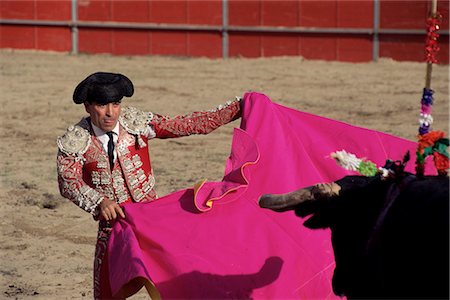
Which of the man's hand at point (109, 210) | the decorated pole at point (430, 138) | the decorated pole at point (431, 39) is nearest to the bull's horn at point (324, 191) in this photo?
the decorated pole at point (430, 138)

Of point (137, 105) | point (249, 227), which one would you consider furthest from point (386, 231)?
point (137, 105)

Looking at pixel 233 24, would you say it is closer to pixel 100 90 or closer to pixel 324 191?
pixel 100 90

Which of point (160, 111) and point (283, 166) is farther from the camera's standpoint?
point (160, 111)

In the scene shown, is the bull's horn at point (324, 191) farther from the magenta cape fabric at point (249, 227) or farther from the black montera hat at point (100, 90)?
the black montera hat at point (100, 90)

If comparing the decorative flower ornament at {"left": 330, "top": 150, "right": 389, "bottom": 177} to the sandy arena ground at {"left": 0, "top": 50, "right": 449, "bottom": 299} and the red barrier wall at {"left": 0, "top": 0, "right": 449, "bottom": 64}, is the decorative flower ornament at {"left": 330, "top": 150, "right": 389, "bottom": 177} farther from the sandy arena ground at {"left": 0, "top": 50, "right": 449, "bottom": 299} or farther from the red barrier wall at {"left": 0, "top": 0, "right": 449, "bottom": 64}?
the red barrier wall at {"left": 0, "top": 0, "right": 449, "bottom": 64}

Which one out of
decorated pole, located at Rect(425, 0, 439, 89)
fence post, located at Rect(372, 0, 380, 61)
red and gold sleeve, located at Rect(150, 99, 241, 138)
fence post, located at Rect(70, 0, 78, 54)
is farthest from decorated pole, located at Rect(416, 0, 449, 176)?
fence post, located at Rect(70, 0, 78, 54)

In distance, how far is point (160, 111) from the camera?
983 cm

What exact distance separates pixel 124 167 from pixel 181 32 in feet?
31.7

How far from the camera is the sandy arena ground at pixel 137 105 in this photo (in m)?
5.61

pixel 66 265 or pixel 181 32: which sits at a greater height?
pixel 181 32

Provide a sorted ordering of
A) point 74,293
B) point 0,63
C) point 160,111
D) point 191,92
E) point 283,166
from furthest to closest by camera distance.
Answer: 1. point 0,63
2. point 191,92
3. point 160,111
4. point 74,293
5. point 283,166

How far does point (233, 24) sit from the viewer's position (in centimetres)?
1335

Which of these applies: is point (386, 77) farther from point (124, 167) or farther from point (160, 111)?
point (124, 167)

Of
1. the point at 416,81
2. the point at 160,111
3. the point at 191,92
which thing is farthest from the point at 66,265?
the point at 416,81
